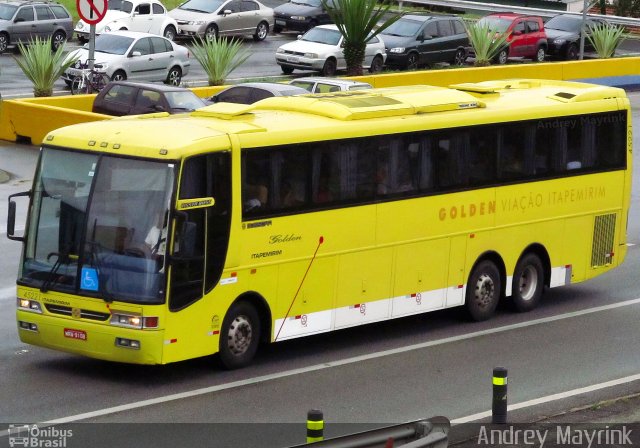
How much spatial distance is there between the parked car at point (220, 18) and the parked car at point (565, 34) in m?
10.8

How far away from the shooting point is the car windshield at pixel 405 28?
44406 mm

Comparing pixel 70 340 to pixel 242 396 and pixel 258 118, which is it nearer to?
pixel 242 396

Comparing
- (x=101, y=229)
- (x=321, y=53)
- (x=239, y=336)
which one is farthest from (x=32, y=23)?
(x=101, y=229)

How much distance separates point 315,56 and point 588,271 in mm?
23846

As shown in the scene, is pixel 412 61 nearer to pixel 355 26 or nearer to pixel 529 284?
pixel 355 26

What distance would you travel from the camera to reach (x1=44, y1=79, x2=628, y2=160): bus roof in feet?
43.6

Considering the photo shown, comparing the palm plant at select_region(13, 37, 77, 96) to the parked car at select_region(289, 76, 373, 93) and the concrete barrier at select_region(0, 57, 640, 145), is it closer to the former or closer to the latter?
the concrete barrier at select_region(0, 57, 640, 145)

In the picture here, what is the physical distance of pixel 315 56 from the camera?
41.0 meters

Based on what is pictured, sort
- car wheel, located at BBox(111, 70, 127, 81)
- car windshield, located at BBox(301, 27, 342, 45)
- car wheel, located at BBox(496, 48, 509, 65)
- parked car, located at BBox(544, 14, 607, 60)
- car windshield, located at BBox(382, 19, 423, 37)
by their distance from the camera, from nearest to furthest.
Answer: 1. car wheel, located at BBox(111, 70, 127, 81)
2. car windshield, located at BBox(301, 27, 342, 45)
3. car windshield, located at BBox(382, 19, 423, 37)
4. car wheel, located at BBox(496, 48, 509, 65)
5. parked car, located at BBox(544, 14, 607, 60)

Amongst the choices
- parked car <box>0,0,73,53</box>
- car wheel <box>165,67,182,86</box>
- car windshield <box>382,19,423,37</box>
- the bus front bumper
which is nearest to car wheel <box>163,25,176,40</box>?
parked car <box>0,0,73,53</box>

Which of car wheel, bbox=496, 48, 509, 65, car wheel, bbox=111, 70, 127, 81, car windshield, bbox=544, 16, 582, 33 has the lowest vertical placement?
car wheel, bbox=496, 48, 509, 65

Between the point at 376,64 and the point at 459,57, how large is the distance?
4303 millimetres

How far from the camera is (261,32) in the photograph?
171 feet

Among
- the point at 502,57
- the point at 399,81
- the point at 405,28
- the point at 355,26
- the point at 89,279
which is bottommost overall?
the point at 502,57
